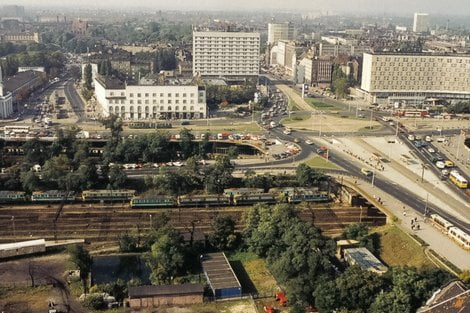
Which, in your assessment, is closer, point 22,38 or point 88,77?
point 88,77

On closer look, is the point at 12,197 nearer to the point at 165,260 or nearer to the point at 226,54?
the point at 165,260

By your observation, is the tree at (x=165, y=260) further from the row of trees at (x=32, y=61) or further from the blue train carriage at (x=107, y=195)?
the row of trees at (x=32, y=61)

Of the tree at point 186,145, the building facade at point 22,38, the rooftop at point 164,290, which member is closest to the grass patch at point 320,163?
the tree at point 186,145

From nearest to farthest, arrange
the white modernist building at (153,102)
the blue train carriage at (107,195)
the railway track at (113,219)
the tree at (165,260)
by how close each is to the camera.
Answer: the tree at (165,260), the railway track at (113,219), the blue train carriage at (107,195), the white modernist building at (153,102)

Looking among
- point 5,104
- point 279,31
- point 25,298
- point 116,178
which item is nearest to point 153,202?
point 116,178

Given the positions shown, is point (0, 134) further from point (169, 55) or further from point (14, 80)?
point (169, 55)

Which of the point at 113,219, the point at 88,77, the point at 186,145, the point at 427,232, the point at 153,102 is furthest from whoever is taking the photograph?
the point at 88,77

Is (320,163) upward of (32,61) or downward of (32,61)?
downward

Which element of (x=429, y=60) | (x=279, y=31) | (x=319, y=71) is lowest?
(x=319, y=71)
